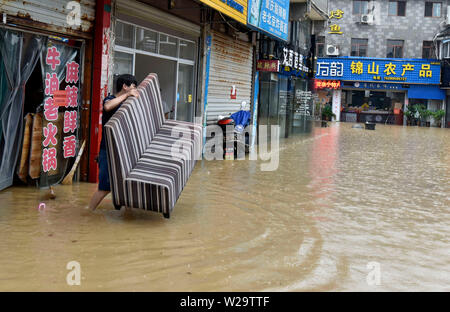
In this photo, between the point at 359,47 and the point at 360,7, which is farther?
the point at 359,47

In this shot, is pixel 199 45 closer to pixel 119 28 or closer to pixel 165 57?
pixel 165 57

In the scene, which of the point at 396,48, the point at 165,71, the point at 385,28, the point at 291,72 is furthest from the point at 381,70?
the point at 165,71

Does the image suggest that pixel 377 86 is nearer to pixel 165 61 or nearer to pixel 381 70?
pixel 381 70

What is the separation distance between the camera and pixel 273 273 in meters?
4.61

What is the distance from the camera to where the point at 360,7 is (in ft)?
136

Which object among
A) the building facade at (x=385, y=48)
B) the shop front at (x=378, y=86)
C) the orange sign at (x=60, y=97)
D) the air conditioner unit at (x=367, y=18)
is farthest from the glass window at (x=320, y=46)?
the orange sign at (x=60, y=97)

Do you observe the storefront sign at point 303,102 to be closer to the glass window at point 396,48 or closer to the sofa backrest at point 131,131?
the sofa backrest at point 131,131

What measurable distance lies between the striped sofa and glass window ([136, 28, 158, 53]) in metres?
3.27

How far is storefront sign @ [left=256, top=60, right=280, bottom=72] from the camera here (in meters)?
16.7

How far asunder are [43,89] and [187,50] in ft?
16.8

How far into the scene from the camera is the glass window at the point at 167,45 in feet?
Result: 35.6

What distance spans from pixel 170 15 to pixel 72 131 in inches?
143

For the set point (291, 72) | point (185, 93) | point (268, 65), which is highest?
Answer: point (291, 72)

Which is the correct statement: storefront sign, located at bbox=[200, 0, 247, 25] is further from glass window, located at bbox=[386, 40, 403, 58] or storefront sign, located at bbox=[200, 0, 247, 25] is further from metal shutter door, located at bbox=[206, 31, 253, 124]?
glass window, located at bbox=[386, 40, 403, 58]
